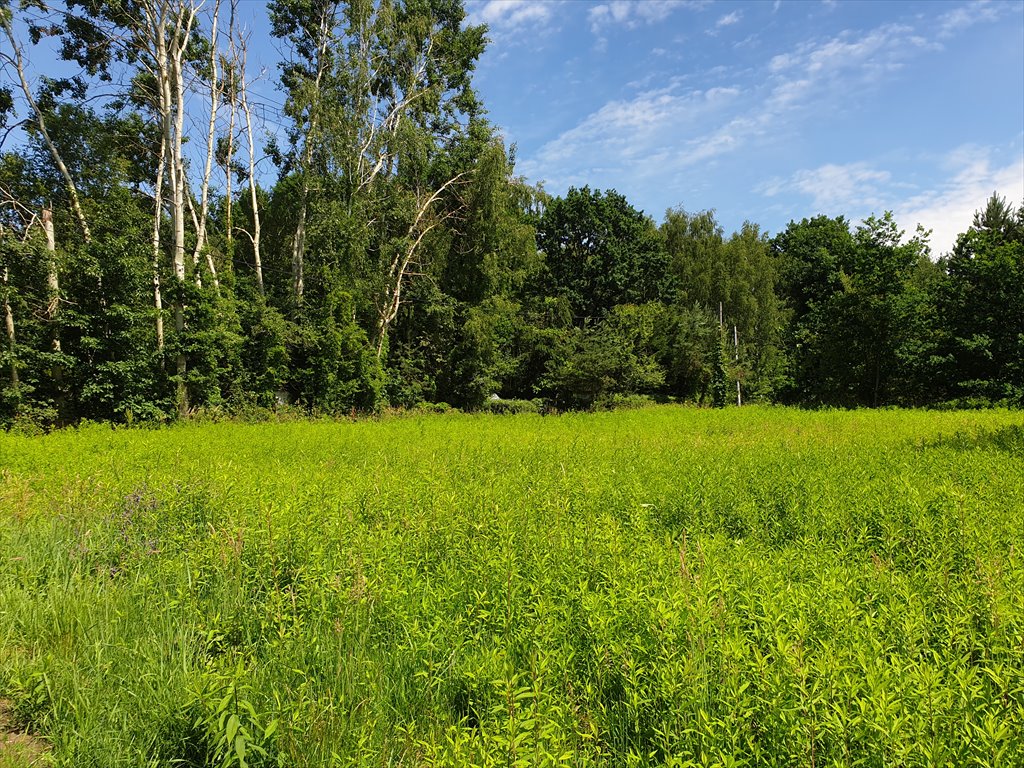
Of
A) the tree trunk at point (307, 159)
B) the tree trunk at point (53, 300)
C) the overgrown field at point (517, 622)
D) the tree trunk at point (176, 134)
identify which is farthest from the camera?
the tree trunk at point (307, 159)

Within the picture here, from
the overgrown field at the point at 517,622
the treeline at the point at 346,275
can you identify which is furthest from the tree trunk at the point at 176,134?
the overgrown field at the point at 517,622

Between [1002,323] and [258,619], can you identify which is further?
[1002,323]

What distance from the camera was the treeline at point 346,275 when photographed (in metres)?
18.0

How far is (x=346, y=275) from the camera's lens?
24203 mm

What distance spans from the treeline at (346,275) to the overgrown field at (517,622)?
46.4 feet

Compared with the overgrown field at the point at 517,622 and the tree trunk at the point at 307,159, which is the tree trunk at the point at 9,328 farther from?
the overgrown field at the point at 517,622

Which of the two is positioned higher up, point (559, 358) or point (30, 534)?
point (559, 358)

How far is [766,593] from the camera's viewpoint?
10.1 feet

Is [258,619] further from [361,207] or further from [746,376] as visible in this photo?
[746,376]

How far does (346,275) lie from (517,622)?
2327cm

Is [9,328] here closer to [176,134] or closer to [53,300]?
[53,300]

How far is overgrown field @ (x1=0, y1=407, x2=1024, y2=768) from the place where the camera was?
221 cm

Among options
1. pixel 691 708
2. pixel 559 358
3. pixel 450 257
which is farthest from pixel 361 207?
pixel 691 708

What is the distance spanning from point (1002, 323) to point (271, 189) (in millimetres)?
39954
